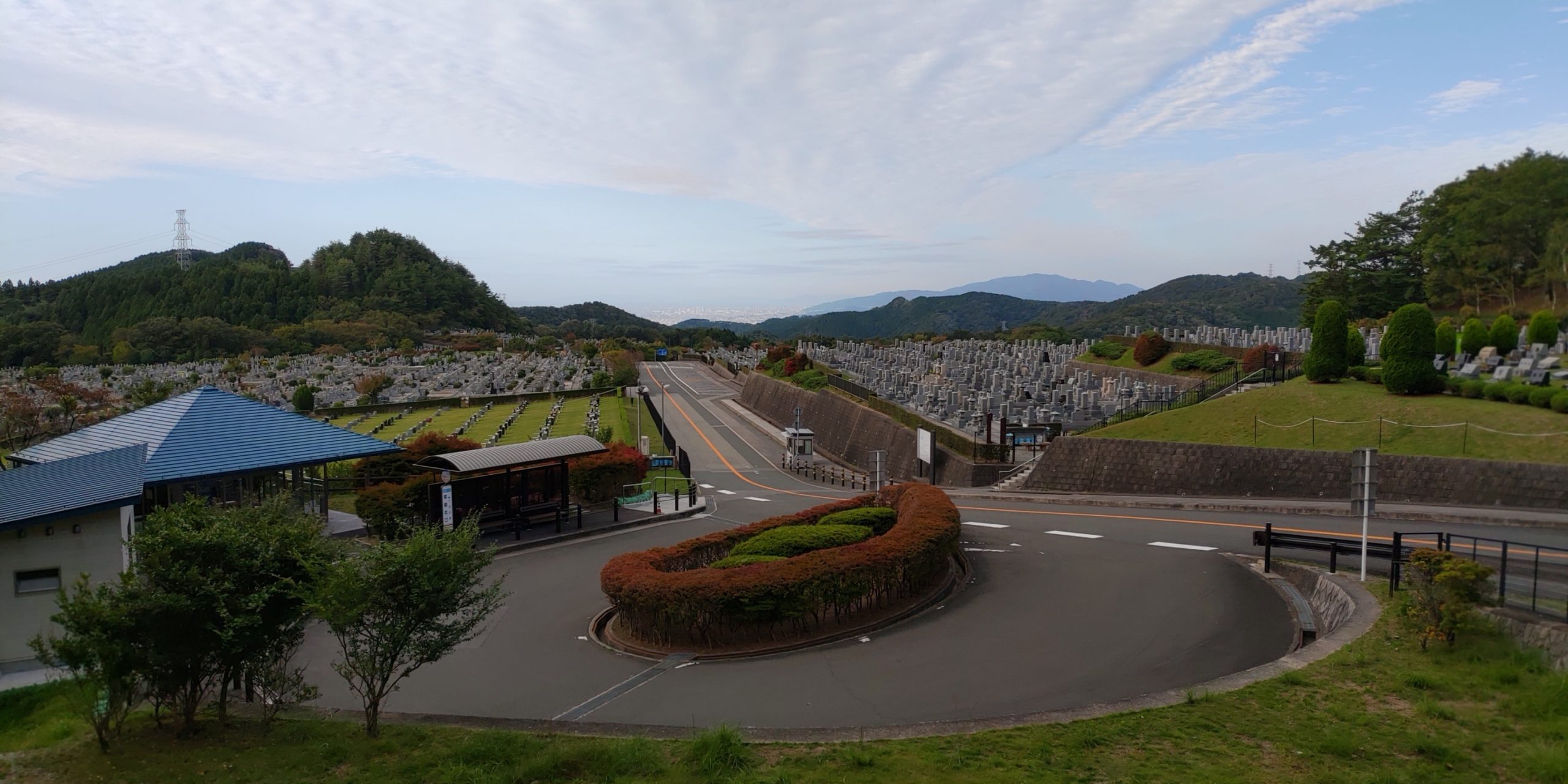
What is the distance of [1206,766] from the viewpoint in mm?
6117

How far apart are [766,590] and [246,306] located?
437 feet

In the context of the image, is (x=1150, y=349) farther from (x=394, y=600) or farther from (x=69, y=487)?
(x=69, y=487)

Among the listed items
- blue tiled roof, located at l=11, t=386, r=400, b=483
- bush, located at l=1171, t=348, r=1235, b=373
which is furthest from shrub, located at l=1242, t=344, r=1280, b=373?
blue tiled roof, located at l=11, t=386, r=400, b=483

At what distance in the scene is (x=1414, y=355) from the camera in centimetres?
2195

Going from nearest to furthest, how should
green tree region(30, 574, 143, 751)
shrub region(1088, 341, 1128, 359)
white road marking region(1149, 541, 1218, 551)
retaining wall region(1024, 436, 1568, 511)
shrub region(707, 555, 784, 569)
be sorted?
green tree region(30, 574, 143, 751), shrub region(707, 555, 784, 569), white road marking region(1149, 541, 1218, 551), retaining wall region(1024, 436, 1568, 511), shrub region(1088, 341, 1128, 359)

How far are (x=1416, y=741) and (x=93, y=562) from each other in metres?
15.7

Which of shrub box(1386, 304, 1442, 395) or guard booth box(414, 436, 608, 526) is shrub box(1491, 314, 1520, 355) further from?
guard booth box(414, 436, 608, 526)

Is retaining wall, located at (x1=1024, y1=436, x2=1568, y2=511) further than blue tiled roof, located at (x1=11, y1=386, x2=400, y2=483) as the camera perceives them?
Yes

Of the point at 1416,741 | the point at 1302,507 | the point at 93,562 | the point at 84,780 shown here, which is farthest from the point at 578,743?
the point at 1302,507

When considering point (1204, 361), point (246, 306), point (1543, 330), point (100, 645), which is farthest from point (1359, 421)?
point (246, 306)

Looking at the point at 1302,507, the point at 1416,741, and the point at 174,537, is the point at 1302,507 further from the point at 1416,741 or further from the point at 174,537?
the point at 174,537

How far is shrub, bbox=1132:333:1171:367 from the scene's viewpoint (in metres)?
40.4

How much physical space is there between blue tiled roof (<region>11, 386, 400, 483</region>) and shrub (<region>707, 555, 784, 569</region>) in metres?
10.5

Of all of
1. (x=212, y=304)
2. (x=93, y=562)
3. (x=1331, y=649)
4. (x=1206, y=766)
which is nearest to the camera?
(x=1206, y=766)
